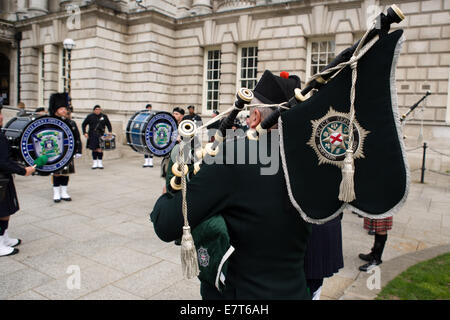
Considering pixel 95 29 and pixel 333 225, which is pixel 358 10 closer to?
pixel 95 29

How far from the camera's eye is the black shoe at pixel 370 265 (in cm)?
467

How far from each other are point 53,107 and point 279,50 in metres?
11.6

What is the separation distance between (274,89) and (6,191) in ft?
16.1

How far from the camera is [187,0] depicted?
Result: 777 inches

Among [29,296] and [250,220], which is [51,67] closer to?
[29,296]

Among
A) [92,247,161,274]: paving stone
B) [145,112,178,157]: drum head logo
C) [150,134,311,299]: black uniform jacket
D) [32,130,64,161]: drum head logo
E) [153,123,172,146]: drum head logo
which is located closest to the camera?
[150,134,311,299]: black uniform jacket

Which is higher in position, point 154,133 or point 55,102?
point 55,102

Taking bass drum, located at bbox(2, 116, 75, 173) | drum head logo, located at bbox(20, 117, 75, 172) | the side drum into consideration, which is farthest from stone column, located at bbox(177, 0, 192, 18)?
drum head logo, located at bbox(20, 117, 75, 172)

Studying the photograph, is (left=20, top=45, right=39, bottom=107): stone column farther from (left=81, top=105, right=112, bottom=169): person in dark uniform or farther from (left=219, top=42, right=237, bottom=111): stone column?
(left=219, top=42, right=237, bottom=111): stone column

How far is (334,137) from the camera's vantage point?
4.33 feet

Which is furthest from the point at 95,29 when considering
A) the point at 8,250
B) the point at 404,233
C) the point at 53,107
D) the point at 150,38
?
the point at 404,233

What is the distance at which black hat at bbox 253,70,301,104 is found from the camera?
1759 mm

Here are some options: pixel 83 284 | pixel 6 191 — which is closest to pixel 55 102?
pixel 6 191

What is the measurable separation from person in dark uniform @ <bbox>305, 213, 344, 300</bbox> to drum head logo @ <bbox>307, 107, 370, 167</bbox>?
3.17ft
